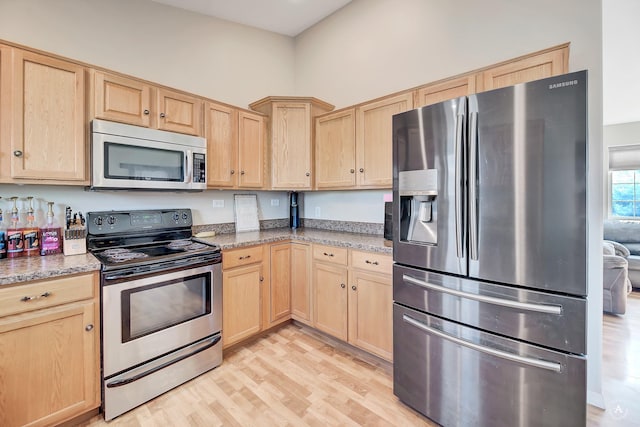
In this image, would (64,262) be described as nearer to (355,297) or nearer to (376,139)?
(355,297)

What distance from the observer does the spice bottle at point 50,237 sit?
1834 millimetres

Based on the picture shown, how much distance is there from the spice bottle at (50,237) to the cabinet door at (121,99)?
2.52 feet

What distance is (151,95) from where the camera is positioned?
85.3 inches

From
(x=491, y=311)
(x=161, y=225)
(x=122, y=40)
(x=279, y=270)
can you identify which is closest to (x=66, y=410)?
(x=161, y=225)

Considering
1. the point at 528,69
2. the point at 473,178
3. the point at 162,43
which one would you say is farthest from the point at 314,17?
the point at 473,178

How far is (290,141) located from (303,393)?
2307 mm

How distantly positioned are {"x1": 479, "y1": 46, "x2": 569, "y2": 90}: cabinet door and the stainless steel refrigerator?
57 cm

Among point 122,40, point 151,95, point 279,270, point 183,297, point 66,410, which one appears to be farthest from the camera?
point 279,270

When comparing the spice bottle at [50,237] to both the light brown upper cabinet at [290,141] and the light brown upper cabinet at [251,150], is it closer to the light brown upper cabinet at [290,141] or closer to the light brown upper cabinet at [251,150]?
the light brown upper cabinet at [251,150]

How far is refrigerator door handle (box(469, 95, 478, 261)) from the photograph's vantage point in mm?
1428

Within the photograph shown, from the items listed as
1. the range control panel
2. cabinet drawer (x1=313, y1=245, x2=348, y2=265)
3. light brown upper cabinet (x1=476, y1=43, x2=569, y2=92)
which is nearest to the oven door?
the range control panel

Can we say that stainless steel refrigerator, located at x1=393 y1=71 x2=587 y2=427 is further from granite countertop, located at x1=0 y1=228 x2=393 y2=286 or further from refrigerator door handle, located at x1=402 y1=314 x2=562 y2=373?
granite countertop, located at x1=0 y1=228 x2=393 y2=286

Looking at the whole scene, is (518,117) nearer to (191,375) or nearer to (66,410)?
(191,375)

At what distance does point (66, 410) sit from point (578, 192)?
285 cm
